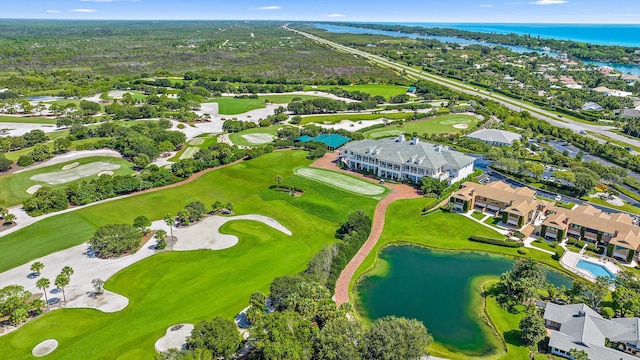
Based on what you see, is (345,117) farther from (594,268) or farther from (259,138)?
(594,268)

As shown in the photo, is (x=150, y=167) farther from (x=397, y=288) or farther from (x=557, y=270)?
(x=557, y=270)

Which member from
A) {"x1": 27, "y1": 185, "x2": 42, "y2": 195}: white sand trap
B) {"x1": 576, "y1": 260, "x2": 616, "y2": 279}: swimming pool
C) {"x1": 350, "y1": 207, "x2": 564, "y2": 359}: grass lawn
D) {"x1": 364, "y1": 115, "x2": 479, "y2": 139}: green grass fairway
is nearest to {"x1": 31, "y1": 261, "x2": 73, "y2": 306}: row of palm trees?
{"x1": 27, "y1": 185, "x2": 42, "y2": 195}: white sand trap

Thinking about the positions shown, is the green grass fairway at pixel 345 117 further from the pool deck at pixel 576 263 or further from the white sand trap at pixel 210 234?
the pool deck at pixel 576 263

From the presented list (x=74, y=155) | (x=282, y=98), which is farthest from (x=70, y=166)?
(x=282, y=98)

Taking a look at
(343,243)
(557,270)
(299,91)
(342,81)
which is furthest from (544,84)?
(343,243)

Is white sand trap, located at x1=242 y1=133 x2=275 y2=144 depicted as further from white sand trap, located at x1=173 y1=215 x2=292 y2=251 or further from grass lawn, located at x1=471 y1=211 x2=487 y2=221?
grass lawn, located at x1=471 y1=211 x2=487 y2=221

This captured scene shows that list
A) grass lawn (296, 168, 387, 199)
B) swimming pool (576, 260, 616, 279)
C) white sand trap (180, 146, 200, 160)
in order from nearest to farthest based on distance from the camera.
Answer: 1. swimming pool (576, 260, 616, 279)
2. grass lawn (296, 168, 387, 199)
3. white sand trap (180, 146, 200, 160)

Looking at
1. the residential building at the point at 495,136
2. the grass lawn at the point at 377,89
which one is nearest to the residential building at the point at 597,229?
the residential building at the point at 495,136
